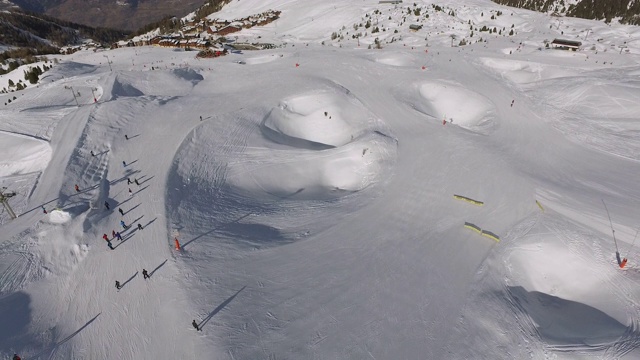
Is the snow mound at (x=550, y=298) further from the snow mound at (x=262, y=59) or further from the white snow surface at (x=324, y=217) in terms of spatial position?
the snow mound at (x=262, y=59)

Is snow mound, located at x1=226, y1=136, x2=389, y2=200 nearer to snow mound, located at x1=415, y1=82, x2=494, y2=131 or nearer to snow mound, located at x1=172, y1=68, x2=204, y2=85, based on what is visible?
snow mound, located at x1=415, y1=82, x2=494, y2=131

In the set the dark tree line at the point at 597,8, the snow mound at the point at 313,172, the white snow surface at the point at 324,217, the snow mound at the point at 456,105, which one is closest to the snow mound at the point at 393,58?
the white snow surface at the point at 324,217

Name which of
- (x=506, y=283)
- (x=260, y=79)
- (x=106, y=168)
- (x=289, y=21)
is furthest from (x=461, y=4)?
(x=106, y=168)

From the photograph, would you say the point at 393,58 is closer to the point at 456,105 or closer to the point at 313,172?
the point at 456,105

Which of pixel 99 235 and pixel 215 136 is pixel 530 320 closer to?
pixel 99 235

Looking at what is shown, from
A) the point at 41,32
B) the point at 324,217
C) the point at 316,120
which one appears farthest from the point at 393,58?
the point at 41,32

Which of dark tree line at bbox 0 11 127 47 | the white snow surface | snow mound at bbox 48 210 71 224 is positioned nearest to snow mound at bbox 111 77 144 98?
the white snow surface
